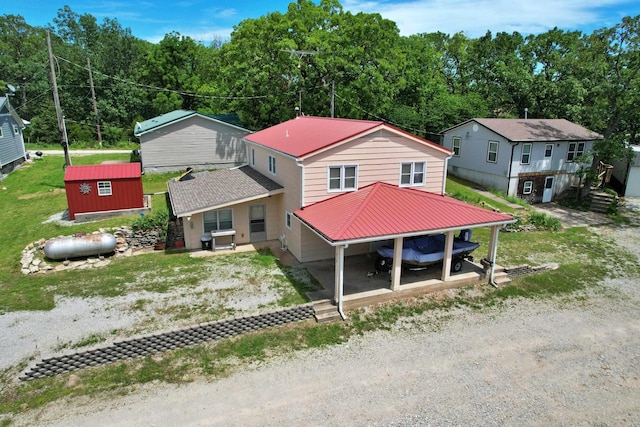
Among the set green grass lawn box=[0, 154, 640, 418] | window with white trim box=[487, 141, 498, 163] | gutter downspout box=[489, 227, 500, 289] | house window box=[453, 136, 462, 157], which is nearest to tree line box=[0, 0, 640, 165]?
house window box=[453, 136, 462, 157]

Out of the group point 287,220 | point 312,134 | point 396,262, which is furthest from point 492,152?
point 396,262

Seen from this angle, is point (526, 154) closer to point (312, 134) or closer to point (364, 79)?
point (364, 79)

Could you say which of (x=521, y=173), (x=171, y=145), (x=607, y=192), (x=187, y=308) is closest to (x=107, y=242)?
(x=187, y=308)

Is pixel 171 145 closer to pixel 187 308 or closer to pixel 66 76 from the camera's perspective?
pixel 187 308

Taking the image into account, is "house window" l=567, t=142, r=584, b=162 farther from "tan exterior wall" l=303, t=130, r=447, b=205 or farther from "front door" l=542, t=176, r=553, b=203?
"tan exterior wall" l=303, t=130, r=447, b=205

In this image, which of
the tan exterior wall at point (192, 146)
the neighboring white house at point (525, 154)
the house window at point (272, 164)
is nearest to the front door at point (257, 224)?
the house window at point (272, 164)

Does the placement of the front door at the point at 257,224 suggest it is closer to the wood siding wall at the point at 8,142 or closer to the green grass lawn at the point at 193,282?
the green grass lawn at the point at 193,282
